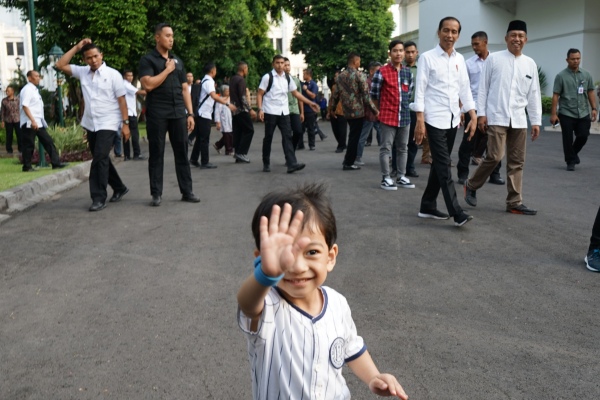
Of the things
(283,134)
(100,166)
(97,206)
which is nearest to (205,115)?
(283,134)

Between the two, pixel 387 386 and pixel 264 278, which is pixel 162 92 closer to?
pixel 387 386

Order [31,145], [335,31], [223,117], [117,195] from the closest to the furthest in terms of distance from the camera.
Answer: [117,195] < [31,145] < [223,117] < [335,31]

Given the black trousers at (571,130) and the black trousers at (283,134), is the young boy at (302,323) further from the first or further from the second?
the black trousers at (571,130)

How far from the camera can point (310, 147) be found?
18.5m

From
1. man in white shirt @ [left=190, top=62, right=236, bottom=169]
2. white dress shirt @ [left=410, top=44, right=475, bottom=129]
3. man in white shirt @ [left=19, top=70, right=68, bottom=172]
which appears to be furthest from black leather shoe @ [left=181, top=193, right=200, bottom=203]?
man in white shirt @ [left=19, top=70, right=68, bottom=172]

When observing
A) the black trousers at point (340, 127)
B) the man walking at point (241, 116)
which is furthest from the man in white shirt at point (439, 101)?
the black trousers at point (340, 127)

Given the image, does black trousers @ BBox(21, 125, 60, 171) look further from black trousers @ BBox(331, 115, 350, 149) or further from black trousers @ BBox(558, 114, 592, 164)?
black trousers @ BBox(558, 114, 592, 164)

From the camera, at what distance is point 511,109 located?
27.2 feet

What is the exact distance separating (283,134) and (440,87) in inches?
188

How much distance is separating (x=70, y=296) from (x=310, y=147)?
13484 millimetres

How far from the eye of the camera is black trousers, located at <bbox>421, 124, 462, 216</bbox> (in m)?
7.39

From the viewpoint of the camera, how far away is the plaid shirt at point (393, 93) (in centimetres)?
1025

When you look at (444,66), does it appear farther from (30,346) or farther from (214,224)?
(30,346)

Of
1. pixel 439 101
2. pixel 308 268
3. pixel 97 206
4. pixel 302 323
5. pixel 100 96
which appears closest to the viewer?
pixel 308 268
